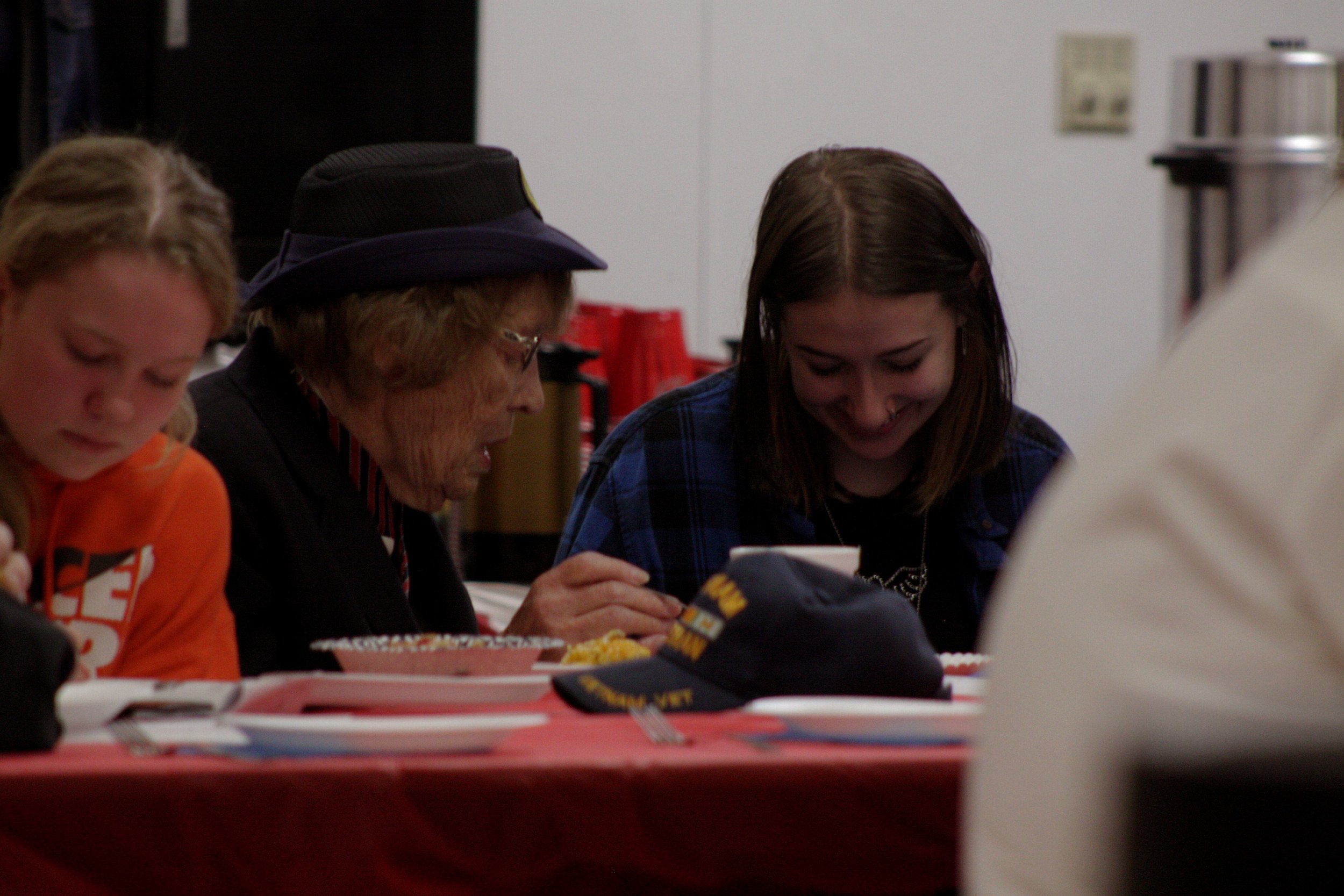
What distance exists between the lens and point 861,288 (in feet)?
5.74

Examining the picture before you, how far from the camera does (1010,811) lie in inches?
15.8

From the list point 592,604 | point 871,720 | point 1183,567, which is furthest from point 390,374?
point 1183,567

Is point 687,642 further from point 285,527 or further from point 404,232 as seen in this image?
point 404,232

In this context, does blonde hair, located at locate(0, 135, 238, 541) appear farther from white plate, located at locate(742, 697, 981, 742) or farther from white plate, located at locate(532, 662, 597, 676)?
white plate, located at locate(742, 697, 981, 742)

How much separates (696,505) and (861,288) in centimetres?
37

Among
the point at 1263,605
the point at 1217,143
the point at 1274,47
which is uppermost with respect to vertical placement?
the point at 1274,47

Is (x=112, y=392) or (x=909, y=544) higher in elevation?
(x=112, y=392)

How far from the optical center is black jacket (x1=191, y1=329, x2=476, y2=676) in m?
1.48

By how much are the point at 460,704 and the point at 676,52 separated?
3162 millimetres

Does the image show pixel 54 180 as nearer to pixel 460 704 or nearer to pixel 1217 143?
pixel 460 704

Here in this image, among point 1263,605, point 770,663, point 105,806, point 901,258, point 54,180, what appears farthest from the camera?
point 901,258

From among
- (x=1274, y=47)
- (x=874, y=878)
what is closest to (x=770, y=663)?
(x=874, y=878)

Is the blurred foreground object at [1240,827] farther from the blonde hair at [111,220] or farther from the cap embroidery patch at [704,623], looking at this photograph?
the blonde hair at [111,220]

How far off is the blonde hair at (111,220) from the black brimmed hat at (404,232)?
23cm
